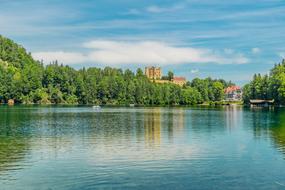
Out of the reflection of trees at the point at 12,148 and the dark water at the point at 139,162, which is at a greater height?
the reflection of trees at the point at 12,148

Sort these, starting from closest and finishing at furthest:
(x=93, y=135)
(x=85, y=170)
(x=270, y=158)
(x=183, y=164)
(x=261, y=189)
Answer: (x=261, y=189) < (x=85, y=170) < (x=183, y=164) < (x=270, y=158) < (x=93, y=135)

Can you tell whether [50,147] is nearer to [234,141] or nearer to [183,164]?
[183,164]

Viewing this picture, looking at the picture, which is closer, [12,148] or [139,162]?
[139,162]

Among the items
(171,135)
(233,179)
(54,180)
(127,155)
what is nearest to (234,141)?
(171,135)

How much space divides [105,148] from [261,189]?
71.8 ft

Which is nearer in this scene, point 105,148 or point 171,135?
point 105,148

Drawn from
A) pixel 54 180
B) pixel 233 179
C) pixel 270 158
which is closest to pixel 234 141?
pixel 270 158

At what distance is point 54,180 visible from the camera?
31891 millimetres

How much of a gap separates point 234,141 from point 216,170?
22.9 m

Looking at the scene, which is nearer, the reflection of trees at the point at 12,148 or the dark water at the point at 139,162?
the dark water at the point at 139,162

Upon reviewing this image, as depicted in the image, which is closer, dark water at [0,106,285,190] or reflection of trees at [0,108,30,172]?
dark water at [0,106,285,190]

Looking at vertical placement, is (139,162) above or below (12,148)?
below

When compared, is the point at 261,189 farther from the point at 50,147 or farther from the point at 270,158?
the point at 50,147

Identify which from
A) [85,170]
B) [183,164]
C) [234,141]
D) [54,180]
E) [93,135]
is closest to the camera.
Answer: [54,180]
